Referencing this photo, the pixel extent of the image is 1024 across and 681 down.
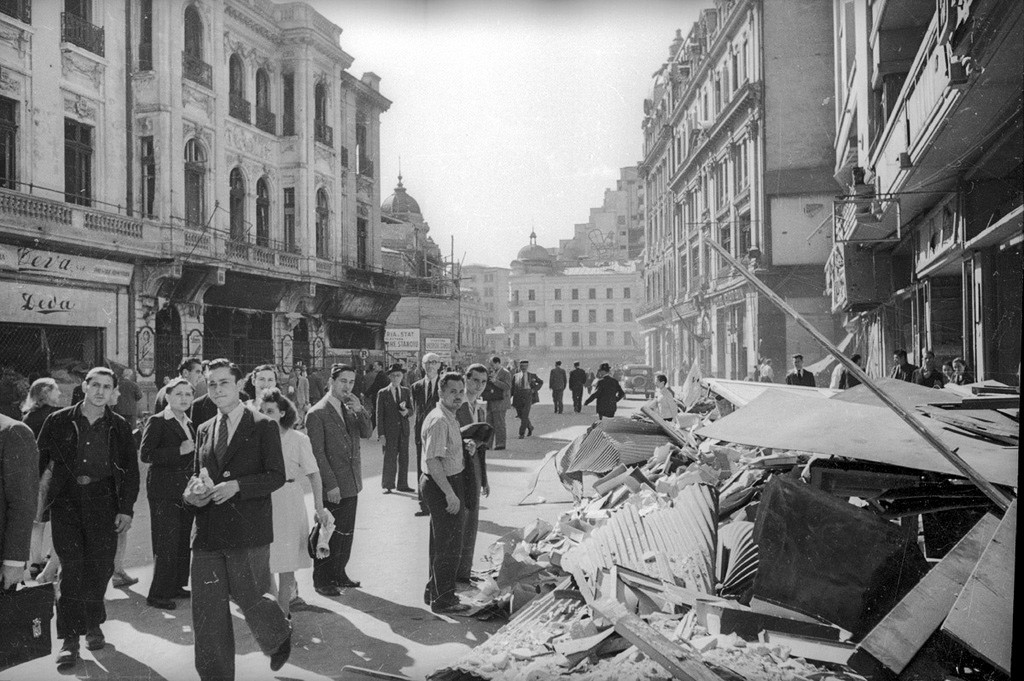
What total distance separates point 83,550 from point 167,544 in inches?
35.8

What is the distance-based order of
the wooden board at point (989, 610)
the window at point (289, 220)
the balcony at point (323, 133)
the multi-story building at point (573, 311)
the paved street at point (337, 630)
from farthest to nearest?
the multi-story building at point (573, 311)
the window at point (289, 220)
the balcony at point (323, 133)
the paved street at point (337, 630)
the wooden board at point (989, 610)

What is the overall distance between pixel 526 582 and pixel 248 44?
1369 centimetres

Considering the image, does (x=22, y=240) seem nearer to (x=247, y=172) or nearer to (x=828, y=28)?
(x=247, y=172)

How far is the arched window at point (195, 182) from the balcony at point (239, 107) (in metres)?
1.23

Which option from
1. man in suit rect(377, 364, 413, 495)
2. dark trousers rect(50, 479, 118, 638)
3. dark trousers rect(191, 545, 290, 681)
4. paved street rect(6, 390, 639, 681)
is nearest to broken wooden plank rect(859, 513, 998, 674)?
paved street rect(6, 390, 639, 681)

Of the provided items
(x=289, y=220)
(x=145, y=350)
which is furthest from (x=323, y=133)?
(x=145, y=350)

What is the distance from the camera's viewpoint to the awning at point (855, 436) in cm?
404

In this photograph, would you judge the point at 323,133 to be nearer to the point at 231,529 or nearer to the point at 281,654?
the point at 231,529

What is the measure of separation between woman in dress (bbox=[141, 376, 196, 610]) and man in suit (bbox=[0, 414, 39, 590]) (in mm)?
1800

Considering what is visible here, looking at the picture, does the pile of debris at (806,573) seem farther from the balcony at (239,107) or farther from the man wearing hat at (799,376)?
the balcony at (239,107)

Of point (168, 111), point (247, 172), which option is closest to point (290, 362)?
point (247, 172)

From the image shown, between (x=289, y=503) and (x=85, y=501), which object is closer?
(x=85, y=501)

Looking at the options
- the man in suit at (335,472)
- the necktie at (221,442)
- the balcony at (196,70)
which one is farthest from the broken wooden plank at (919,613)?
the balcony at (196,70)

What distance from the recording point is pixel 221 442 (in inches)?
152
